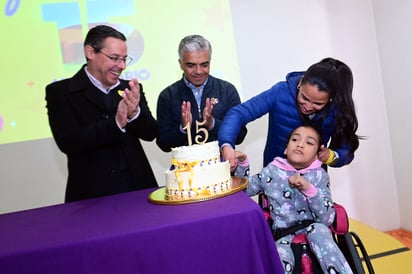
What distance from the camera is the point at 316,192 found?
1.41m

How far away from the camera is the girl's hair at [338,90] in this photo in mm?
1533

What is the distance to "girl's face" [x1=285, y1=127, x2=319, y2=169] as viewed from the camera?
154cm

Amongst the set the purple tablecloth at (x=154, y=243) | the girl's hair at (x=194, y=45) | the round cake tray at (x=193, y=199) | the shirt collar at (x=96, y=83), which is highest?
the girl's hair at (x=194, y=45)

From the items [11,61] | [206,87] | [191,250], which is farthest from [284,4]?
[191,250]

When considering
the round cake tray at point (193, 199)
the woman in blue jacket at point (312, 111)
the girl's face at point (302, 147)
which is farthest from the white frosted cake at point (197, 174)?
the girl's face at point (302, 147)

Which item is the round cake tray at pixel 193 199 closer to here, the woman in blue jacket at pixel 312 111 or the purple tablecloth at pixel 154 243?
the purple tablecloth at pixel 154 243

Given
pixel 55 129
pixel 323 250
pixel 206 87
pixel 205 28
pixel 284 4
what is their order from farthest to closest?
1. pixel 284 4
2. pixel 205 28
3. pixel 206 87
4. pixel 55 129
5. pixel 323 250

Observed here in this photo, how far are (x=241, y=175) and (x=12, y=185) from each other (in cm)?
182

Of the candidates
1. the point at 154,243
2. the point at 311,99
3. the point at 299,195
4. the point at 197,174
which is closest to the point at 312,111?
the point at 311,99

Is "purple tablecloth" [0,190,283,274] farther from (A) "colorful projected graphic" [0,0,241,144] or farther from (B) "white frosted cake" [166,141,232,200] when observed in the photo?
(A) "colorful projected graphic" [0,0,241,144]

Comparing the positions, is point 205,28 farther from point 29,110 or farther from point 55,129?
point 55,129

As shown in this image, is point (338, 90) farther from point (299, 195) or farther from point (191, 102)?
point (191, 102)

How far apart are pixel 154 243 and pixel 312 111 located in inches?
34.5

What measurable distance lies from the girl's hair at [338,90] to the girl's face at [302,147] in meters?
0.15
